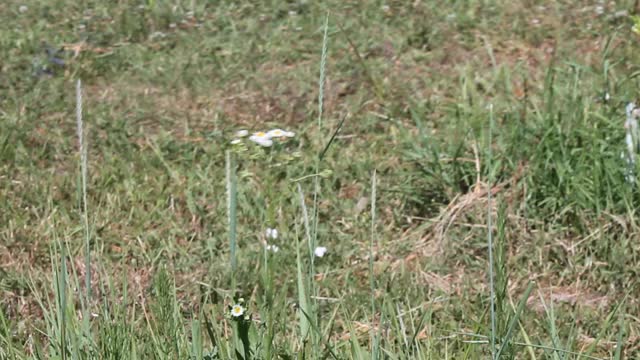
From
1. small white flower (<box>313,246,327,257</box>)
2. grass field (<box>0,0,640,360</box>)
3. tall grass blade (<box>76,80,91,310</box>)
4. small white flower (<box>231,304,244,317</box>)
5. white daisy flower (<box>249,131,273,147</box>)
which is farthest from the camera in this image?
white daisy flower (<box>249,131,273,147</box>)

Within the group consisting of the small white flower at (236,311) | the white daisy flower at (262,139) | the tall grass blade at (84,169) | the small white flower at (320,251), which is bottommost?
the small white flower at (320,251)

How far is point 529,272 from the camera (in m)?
3.29

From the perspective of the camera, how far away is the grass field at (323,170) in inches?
113

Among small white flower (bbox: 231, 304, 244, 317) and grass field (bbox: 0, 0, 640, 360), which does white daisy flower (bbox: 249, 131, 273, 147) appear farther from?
small white flower (bbox: 231, 304, 244, 317)

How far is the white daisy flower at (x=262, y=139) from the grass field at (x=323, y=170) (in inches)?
4.7

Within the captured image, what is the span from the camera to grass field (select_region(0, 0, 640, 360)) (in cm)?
286

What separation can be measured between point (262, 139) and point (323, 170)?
0.42m

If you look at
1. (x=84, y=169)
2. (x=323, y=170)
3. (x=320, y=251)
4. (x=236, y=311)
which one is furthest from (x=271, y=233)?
(x=323, y=170)

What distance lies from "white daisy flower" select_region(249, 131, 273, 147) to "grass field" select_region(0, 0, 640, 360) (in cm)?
12

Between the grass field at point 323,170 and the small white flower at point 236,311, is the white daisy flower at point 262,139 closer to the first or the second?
the grass field at point 323,170

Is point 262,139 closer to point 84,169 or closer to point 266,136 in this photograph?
point 266,136

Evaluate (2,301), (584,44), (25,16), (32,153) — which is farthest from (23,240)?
(584,44)

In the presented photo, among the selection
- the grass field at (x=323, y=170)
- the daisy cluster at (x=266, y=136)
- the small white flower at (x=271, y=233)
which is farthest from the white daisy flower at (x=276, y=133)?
the small white flower at (x=271, y=233)

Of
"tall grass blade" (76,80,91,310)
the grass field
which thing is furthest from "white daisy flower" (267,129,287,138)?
"tall grass blade" (76,80,91,310)
